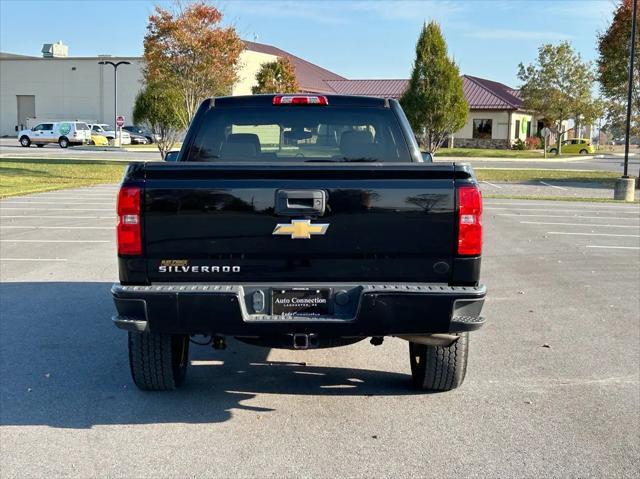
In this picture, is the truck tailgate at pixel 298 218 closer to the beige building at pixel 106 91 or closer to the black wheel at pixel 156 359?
the black wheel at pixel 156 359

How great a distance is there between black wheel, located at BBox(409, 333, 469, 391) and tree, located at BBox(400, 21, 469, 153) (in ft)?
99.9

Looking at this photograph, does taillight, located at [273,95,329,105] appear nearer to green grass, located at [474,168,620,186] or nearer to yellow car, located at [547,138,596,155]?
green grass, located at [474,168,620,186]

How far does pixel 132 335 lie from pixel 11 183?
2045cm

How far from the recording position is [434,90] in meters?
34.8

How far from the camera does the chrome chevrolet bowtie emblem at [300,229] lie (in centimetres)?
423

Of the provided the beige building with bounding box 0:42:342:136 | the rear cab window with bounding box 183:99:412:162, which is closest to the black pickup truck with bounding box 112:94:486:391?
the rear cab window with bounding box 183:99:412:162

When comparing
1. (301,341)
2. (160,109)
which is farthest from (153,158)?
(301,341)

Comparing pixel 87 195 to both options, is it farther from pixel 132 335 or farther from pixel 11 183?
pixel 132 335

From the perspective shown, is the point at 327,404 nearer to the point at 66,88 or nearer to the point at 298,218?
the point at 298,218

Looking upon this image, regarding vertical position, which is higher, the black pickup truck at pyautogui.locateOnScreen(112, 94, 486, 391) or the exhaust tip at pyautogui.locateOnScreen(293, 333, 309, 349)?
the black pickup truck at pyautogui.locateOnScreen(112, 94, 486, 391)

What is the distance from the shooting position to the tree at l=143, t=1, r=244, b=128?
2939 centimetres

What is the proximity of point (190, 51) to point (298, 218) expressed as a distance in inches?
1057

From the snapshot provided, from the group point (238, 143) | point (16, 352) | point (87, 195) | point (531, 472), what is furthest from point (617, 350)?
point (87, 195)

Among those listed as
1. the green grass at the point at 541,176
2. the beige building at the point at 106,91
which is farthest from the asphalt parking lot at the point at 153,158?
the beige building at the point at 106,91
